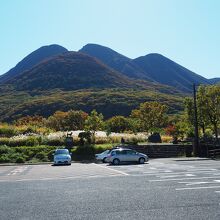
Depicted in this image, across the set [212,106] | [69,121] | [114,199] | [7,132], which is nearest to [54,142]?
[7,132]

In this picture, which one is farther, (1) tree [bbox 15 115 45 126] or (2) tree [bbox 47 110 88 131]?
(2) tree [bbox 47 110 88 131]

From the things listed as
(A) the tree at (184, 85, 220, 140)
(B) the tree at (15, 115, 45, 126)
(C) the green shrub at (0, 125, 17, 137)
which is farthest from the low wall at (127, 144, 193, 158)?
(B) the tree at (15, 115, 45, 126)

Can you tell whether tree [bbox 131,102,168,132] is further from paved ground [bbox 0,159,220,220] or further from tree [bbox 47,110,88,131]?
paved ground [bbox 0,159,220,220]

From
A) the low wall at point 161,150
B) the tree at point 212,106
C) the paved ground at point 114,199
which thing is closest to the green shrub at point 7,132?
the low wall at point 161,150

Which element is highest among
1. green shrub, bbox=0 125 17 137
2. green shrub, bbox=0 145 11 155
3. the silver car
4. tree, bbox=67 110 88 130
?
tree, bbox=67 110 88 130

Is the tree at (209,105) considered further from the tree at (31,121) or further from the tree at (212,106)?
the tree at (31,121)

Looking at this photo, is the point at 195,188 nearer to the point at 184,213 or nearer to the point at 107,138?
the point at 184,213

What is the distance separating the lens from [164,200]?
13750 mm

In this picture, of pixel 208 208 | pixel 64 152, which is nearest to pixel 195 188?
pixel 208 208

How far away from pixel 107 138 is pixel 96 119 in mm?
3409

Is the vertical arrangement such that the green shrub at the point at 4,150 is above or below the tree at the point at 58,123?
below

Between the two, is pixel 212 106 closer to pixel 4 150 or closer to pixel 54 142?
pixel 54 142

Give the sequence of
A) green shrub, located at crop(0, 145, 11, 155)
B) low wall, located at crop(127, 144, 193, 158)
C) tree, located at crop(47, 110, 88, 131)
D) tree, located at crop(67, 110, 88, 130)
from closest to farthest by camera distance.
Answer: green shrub, located at crop(0, 145, 11, 155), low wall, located at crop(127, 144, 193, 158), tree, located at crop(47, 110, 88, 131), tree, located at crop(67, 110, 88, 130)

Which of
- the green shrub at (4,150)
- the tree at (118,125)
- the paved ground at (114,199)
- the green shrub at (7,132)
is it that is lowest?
the paved ground at (114,199)
